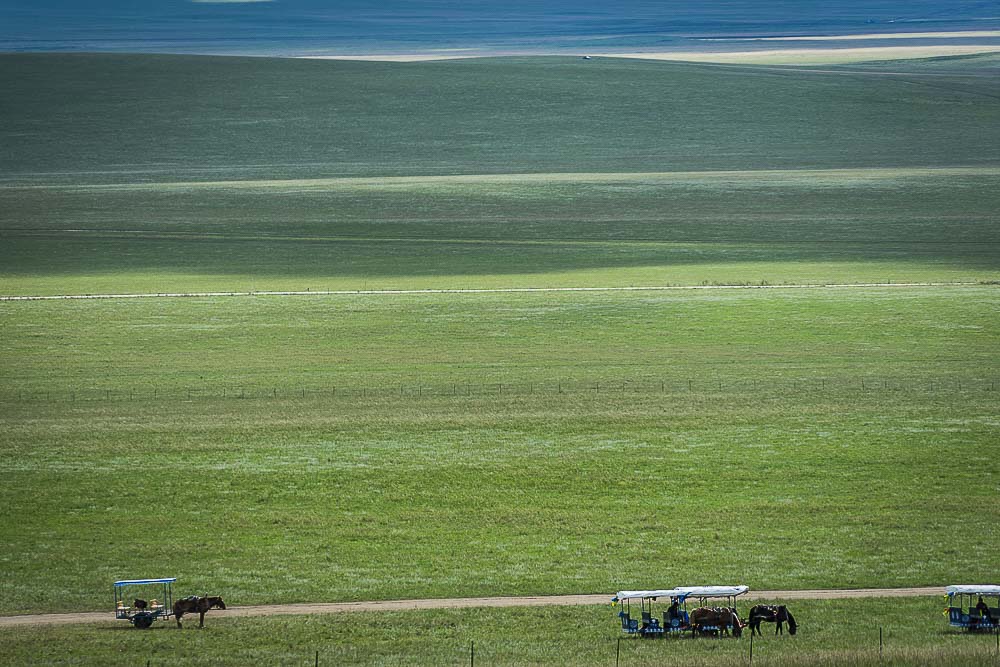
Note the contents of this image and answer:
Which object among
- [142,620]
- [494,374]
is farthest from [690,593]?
[494,374]

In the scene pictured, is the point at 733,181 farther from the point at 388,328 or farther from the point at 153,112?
the point at 153,112

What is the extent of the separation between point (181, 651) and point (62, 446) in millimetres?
15436

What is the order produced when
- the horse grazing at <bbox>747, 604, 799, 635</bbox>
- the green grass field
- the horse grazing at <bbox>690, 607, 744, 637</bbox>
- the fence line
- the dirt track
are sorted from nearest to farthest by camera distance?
the horse grazing at <bbox>747, 604, 799, 635</bbox>, the horse grazing at <bbox>690, 607, 744, 637</bbox>, the dirt track, the green grass field, the fence line

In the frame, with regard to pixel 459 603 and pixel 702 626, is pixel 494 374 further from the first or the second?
pixel 702 626

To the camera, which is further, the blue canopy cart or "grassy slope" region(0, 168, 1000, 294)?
"grassy slope" region(0, 168, 1000, 294)

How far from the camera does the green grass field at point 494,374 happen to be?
2362 cm

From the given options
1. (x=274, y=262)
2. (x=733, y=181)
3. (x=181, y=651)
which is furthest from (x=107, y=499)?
(x=733, y=181)

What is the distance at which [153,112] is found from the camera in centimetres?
11475

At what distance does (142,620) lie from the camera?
20578 millimetres

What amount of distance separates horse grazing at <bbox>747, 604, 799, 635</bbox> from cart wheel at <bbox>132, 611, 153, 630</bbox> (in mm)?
9625

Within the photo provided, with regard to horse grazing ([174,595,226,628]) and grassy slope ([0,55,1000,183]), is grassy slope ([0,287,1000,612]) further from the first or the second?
grassy slope ([0,55,1000,183])

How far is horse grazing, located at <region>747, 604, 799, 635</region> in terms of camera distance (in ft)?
65.4

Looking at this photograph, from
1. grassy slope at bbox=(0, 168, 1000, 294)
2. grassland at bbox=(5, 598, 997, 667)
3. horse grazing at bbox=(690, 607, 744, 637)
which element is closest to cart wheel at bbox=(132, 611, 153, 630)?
grassland at bbox=(5, 598, 997, 667)

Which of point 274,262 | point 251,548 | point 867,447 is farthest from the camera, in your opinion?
point 274,262
